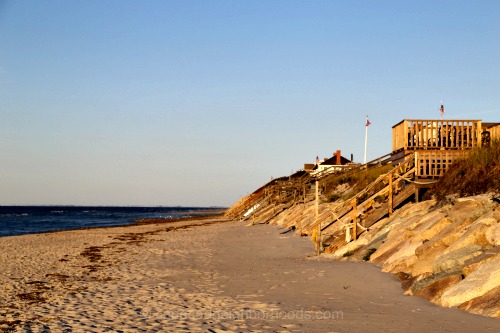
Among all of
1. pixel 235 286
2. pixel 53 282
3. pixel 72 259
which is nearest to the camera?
pixel 235 286

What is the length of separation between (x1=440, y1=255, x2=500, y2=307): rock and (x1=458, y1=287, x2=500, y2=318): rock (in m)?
0.09

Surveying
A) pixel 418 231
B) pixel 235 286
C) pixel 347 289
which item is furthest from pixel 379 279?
pixel 235 286

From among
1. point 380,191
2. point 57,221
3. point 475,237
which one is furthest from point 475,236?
point 57,221

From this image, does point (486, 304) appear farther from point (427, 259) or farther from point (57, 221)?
point (57, 221)

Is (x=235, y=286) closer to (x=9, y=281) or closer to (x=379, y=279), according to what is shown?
(x=379, y=279)

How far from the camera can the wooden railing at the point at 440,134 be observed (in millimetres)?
21641

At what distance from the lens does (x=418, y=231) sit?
1368 cm

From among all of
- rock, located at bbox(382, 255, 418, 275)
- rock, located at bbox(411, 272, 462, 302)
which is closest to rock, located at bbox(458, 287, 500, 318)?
rock, located at bbox(411, 272, 462, 302)

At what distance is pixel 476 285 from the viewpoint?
8711 millimetres

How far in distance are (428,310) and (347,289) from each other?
2.52 metres

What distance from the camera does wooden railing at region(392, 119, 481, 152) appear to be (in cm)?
2164

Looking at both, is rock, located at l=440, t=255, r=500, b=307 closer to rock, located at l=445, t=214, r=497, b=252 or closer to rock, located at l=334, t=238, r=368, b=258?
rock, located at l=445, t=214, r=497, b=252

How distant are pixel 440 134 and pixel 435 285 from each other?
529 inches

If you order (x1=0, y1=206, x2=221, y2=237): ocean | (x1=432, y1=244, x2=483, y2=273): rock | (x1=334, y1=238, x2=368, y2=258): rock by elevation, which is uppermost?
(x1=432, y1=244, x2=483, y2=273): rock
